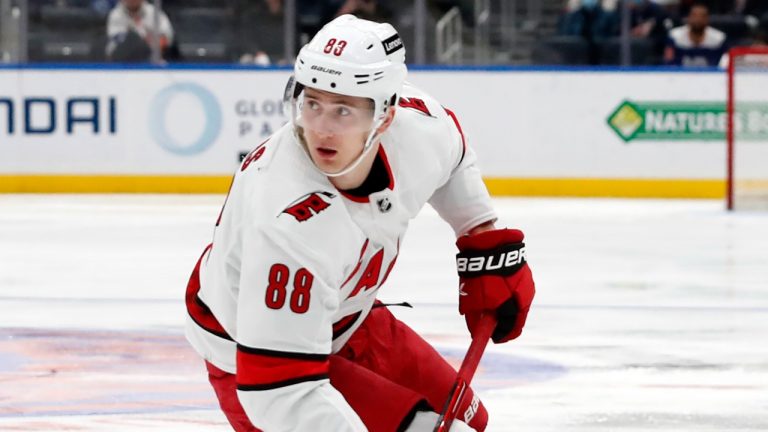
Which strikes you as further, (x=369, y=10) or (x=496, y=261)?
(x=369, y=10)

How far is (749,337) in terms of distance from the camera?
4902mm

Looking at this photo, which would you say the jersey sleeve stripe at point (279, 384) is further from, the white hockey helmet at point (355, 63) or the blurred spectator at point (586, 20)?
the blurred spectator at point (586, 20)

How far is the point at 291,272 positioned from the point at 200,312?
0.40 metres

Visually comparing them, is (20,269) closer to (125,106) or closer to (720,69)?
(125,106)

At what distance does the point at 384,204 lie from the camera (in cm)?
248

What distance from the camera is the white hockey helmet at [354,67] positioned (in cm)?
231

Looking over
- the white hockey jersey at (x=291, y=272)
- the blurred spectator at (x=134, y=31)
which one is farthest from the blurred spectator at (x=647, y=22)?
the white hockey jersey at (x=291, y=272)

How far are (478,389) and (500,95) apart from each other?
6.94 meters

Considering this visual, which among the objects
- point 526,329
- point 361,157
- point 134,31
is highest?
point 361,157

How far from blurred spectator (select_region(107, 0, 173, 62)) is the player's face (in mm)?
8683

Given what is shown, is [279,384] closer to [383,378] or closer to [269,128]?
[383,378]

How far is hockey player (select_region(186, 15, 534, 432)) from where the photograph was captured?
224 centimetres

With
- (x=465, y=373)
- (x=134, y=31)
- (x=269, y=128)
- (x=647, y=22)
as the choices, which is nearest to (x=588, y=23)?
(x=647, y=22)

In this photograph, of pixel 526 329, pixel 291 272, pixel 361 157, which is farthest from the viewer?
pixel 526 329
